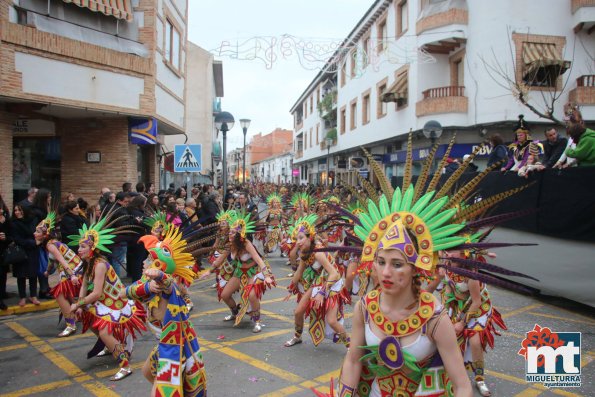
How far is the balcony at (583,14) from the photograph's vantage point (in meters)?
17.8

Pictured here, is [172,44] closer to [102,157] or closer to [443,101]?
[102,157]

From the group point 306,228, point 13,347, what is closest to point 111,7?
point 13,347

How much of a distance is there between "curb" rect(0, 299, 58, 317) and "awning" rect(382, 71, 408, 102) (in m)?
A: 17.6

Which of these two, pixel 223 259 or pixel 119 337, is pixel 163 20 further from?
pixel 119 337

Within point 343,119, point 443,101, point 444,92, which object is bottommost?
point 443,101

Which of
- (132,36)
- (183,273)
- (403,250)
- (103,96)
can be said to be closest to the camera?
(403,250)

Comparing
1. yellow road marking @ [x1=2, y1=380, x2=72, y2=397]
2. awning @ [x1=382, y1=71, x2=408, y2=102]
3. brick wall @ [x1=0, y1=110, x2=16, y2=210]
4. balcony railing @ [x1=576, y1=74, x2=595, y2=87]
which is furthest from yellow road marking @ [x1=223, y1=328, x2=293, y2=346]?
balcony railing @ [x1=576, y1=74, x2=595, y2=87]

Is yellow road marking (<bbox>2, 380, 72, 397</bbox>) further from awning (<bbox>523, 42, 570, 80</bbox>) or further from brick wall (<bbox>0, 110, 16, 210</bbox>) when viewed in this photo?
awning (<bbox>523, 42, 570, 80</bbox>)

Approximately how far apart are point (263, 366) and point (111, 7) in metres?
11.9

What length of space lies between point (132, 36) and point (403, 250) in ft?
45.2

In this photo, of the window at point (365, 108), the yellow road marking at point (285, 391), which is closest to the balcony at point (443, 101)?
the window at point (365, 108)

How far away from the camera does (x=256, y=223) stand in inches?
305

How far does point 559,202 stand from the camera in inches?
314

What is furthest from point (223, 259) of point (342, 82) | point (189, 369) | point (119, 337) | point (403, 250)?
point (342, 82)
